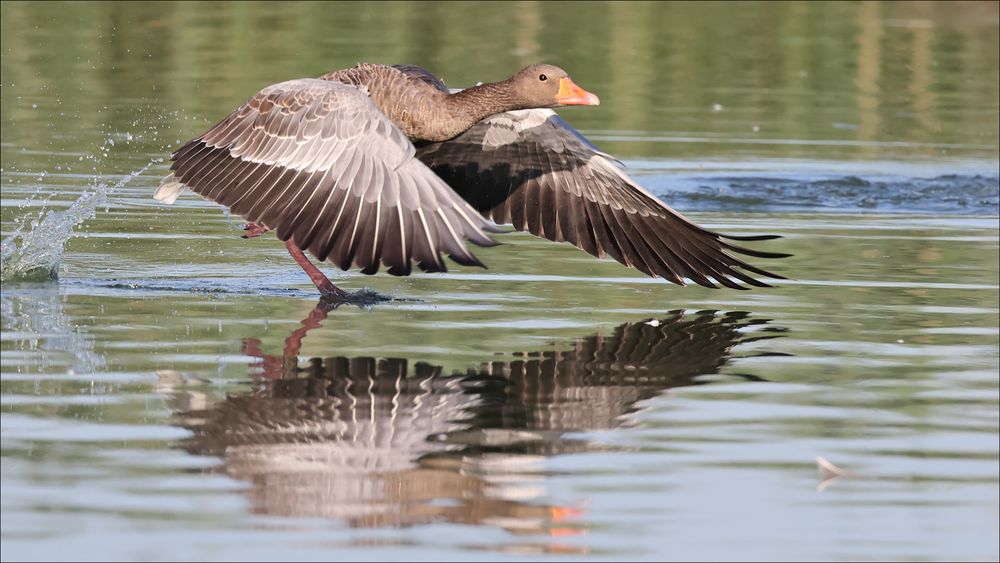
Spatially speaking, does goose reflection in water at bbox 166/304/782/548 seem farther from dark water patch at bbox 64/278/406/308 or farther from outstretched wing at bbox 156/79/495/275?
dark water patch at bbox 64/278/406/308

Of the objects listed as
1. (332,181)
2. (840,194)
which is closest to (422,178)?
(332,181)

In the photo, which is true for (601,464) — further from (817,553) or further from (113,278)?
(113,278)

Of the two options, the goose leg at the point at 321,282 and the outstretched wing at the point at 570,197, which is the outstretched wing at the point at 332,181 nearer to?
the goose leg at the point at 321,282

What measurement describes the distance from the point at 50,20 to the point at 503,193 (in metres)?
15.4

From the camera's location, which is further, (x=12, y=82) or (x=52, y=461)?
(x=12, y=82)

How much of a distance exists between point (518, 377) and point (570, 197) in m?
3.44

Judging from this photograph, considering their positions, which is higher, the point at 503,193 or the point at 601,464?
the point at 503,193

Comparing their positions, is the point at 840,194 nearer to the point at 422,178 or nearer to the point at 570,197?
the point at 570,197

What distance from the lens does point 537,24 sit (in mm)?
27719

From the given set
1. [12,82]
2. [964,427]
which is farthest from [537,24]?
[964,427]

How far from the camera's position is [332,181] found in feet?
30.3

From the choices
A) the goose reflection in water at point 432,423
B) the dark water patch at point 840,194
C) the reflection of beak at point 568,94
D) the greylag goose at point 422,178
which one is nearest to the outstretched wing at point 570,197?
the greylag goose at point 422,178

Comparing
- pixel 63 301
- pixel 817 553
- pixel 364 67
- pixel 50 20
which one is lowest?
pixel 817 553

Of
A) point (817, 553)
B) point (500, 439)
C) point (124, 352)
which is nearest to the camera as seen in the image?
point (817, 553)
